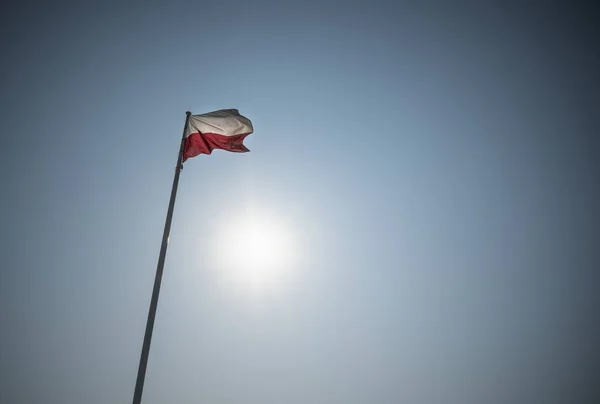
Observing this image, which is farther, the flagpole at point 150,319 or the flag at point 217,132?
the flag at point 217,132

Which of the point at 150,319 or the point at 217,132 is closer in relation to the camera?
the point at 150,319

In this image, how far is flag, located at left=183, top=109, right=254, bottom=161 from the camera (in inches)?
363

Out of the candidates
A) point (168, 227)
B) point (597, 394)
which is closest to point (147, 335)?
point (168, 227)

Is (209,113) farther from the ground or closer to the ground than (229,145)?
farther from the ground

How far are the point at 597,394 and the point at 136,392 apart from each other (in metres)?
102

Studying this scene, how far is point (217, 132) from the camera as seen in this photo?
31.0 feet

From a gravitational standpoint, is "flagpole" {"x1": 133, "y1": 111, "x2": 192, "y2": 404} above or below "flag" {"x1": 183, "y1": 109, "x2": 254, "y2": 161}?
below

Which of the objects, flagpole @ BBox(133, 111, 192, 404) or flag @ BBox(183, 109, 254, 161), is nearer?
flagpole @ BBox(133, 111, 192, 404)

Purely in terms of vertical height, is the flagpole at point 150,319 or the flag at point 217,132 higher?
the flag at point 217,132

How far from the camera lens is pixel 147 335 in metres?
6.24

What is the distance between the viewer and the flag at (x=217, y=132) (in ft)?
30.2

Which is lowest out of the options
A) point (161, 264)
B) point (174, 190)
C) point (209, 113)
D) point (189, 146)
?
point (161, 264)

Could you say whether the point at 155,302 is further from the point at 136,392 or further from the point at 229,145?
the point at 229,145

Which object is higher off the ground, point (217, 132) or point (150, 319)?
point (217, 132)
